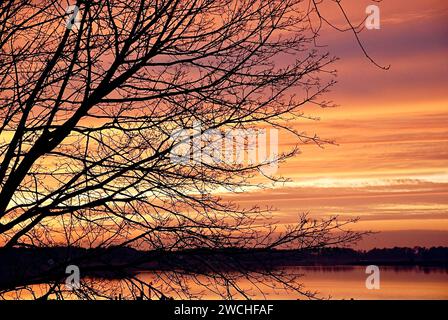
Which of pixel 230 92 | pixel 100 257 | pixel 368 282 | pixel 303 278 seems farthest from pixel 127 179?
pixel 368 282

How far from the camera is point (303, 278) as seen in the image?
9.12 metres

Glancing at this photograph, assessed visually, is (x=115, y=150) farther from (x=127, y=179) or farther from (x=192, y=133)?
(x=192, y=133)

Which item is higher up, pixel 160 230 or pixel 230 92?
pixel 230 92

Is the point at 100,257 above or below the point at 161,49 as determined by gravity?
below

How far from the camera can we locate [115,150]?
909cm

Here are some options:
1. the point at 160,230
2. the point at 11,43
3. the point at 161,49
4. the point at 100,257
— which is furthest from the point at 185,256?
the point at 11,43

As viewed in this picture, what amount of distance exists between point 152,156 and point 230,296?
169cm

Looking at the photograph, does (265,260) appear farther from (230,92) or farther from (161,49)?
(161,49)

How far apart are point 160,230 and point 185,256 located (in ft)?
1.28
